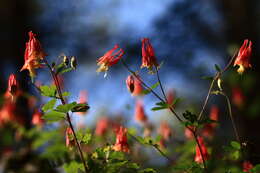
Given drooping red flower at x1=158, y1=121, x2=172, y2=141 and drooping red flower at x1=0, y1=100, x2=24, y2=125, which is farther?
drooping red flower at x1=0, y1=100, x2=24, y2=125

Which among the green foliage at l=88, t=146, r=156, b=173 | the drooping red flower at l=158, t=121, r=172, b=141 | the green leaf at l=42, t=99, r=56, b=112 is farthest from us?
the drooping red flower at l=158, t=121, r=172, b=141

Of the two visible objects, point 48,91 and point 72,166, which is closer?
point 48,91

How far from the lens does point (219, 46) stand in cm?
806

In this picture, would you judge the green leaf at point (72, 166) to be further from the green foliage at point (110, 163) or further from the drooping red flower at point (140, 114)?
the drooping red flower at point (140, 114)

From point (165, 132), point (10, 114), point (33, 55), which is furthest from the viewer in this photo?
point (10, 114)

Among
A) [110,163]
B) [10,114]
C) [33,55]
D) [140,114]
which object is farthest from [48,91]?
[10,114]

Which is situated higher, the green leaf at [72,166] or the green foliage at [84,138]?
the green foliage at [84,138]

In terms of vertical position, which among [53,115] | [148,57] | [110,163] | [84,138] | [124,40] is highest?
[124,40]

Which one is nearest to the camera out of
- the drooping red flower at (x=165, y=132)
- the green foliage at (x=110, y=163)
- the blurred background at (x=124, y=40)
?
the green foliage at (x=110, y=163)

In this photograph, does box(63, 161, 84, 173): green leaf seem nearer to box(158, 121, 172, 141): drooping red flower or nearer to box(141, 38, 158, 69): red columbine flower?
box(141, 38, 158, 69): red columbine flower

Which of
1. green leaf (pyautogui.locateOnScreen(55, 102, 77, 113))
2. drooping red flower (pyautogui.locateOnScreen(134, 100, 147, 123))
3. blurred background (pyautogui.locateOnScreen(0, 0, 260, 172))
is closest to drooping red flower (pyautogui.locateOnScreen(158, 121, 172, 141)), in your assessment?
drooping red flower (pyautogui.locateOnScreen(134, 100, 147, 123))

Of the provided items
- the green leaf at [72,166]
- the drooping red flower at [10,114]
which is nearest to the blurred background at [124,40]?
the drooping red flower at [10,114]

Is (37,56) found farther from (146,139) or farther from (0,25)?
(0,25)

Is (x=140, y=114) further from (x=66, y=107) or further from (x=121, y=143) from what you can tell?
(x=66, y=107)
